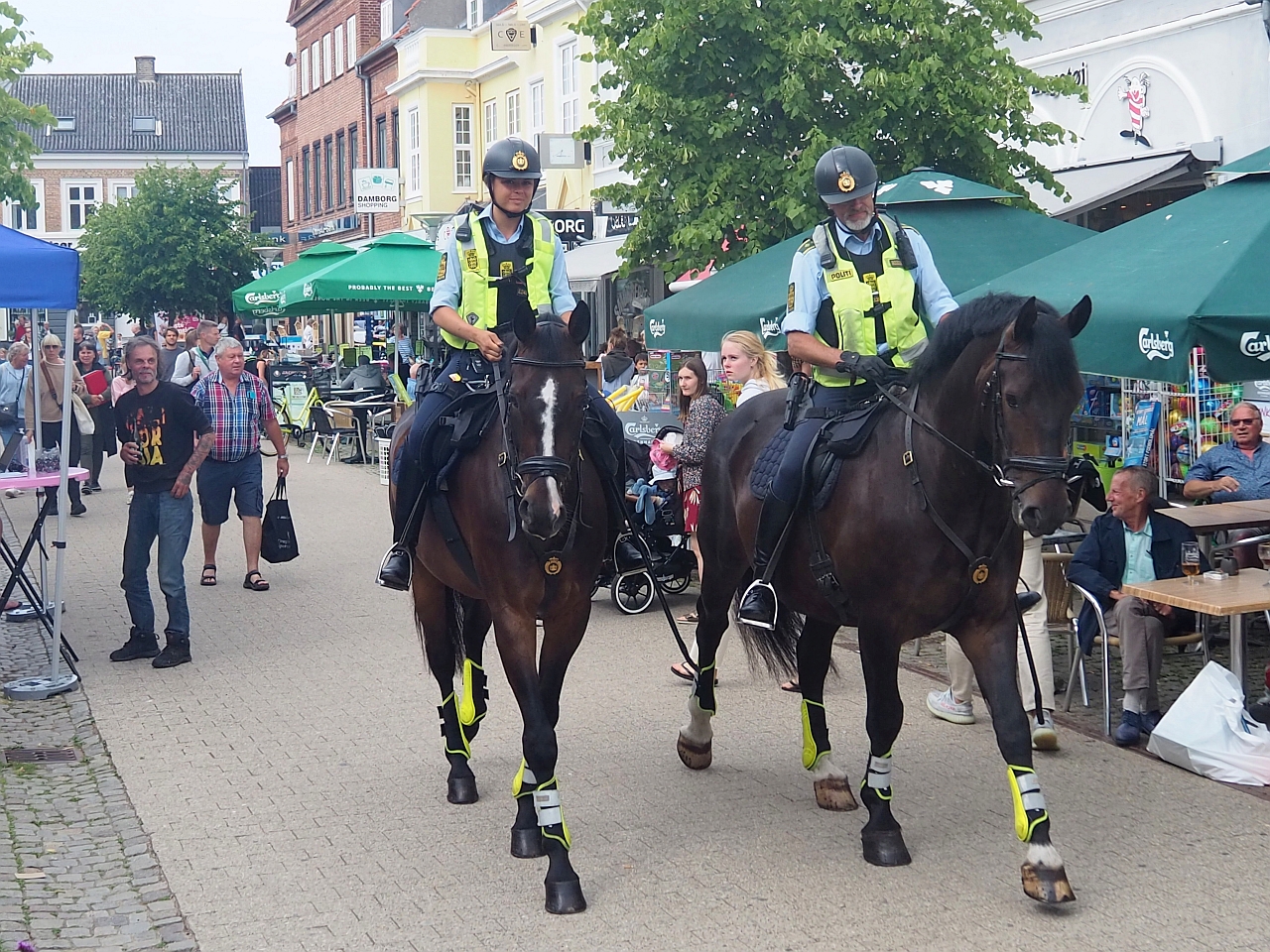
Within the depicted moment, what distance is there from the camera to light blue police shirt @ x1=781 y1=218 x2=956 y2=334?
594cm

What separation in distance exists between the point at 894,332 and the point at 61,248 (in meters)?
4.71

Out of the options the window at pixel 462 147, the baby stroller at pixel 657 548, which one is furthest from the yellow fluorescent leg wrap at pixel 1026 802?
the window at pixel 462 147

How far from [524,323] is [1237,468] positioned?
6399 millimetres

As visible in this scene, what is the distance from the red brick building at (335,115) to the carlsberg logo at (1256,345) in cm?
3962

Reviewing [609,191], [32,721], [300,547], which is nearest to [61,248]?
[32,721]

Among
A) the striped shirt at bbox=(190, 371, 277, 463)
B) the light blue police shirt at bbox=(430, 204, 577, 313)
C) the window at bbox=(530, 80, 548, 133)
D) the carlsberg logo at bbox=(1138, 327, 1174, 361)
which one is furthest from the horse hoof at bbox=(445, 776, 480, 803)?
the window at bbox=(530, 80, 548, 133)

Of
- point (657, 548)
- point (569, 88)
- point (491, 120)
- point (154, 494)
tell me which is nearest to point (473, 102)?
→ point (491, 120)

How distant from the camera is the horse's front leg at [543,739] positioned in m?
5.19

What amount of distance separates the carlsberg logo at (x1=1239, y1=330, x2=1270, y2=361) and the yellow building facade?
25.5m

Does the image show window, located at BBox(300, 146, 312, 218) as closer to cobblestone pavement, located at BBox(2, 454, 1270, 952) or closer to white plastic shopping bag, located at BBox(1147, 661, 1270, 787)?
cobblestone pavement, located at BBox(2, 454, 1270, 952)

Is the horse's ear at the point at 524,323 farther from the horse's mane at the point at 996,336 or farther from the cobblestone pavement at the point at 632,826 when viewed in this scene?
the cobblestone pavement at the point at 632,826

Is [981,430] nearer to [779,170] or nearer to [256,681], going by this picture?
[256,681]

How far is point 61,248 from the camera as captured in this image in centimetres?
803

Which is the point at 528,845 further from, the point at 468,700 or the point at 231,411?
the point at 231,411
